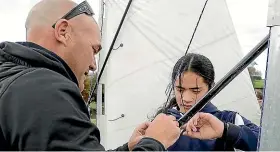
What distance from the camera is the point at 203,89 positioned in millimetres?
1498

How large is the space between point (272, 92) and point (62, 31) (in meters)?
0.53

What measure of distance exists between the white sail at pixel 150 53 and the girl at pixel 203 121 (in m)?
1.47

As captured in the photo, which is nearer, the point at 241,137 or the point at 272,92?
the point at 272,92

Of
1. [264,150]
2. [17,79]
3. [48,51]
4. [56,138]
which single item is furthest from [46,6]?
[264,150]

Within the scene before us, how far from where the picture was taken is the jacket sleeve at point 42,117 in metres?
0.66

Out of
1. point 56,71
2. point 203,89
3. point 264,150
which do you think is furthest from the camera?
point 203,89

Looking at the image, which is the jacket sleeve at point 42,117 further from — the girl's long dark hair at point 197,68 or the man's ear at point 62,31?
the girl's long dark hair at point 197,68

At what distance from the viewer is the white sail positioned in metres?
3.07

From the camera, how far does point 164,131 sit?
858 millimetres

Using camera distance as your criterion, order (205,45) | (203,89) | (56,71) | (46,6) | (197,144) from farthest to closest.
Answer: (205,45), (203,89), (197,144), (46,6), (56,71)

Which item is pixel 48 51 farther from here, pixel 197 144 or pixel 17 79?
pixel 197 144

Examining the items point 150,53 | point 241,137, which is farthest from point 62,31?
point 150,53

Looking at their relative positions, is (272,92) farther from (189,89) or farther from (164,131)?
(189,89)

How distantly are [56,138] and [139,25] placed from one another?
250 cm
